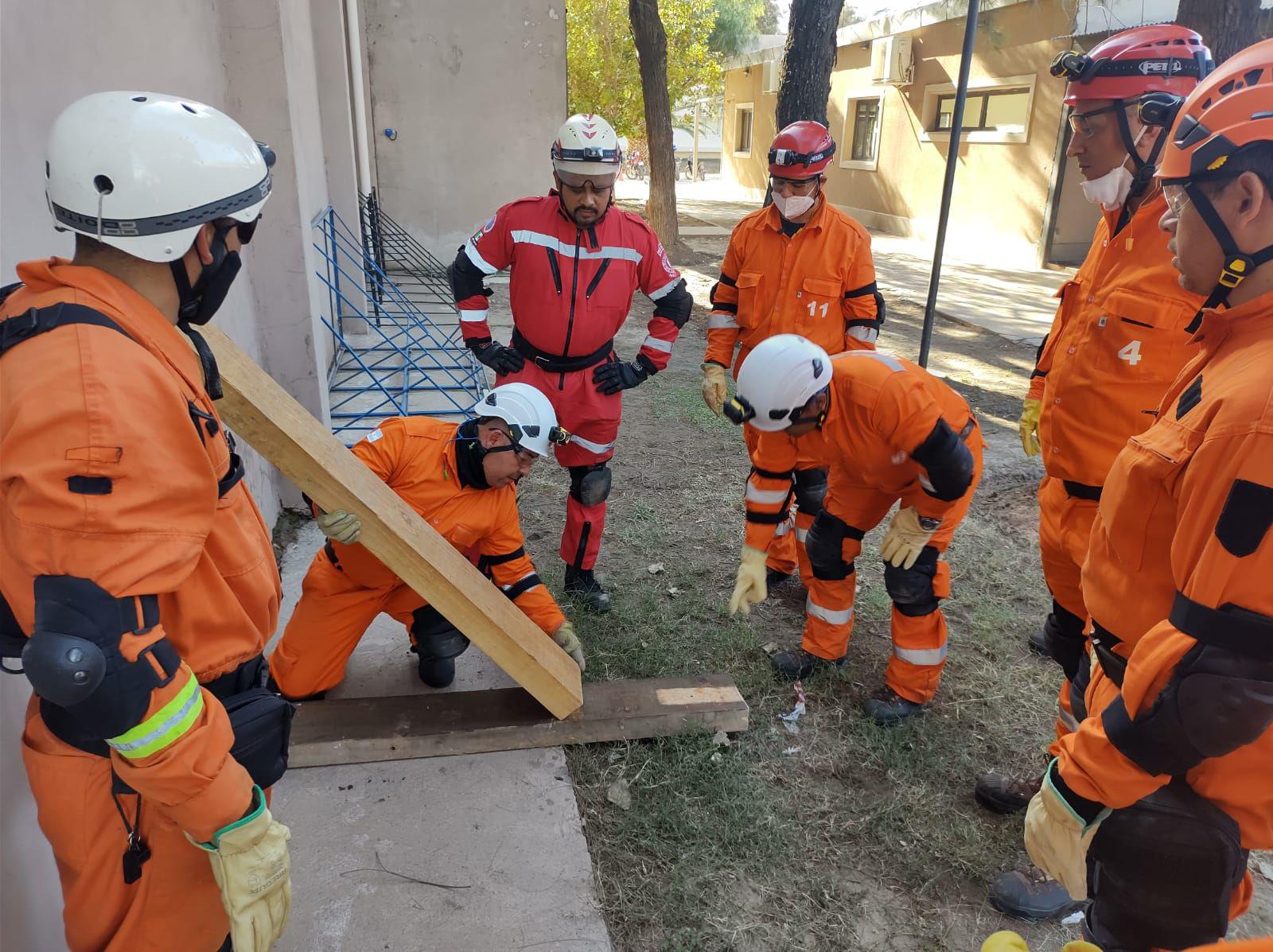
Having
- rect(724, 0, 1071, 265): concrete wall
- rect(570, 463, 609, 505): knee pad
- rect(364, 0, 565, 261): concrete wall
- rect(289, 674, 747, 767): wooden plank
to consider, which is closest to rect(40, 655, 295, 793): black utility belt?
rect(289, 674, 747, 767): wooden plank

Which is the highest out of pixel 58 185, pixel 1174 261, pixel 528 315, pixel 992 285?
pixel 58 185

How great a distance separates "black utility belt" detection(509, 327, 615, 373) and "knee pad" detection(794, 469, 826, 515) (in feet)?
3.89

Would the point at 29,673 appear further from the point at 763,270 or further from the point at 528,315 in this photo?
the point at 763,270

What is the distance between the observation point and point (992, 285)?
13000 millimetres

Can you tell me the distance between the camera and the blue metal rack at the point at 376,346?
625cm

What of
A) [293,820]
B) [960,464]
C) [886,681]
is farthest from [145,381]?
[886,681]

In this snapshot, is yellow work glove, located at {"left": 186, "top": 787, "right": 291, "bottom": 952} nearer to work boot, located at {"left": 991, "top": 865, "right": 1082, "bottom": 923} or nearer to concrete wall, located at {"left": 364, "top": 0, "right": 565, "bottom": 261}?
work boot, located at {"left": 991, "top": 865, "right": 1082, "bottom": 923}

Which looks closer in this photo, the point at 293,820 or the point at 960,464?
the point at 293,820

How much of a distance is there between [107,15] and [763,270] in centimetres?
277

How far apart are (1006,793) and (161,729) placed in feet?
8.68

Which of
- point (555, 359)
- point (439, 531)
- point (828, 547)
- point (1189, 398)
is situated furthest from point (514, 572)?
point (1189, 398)

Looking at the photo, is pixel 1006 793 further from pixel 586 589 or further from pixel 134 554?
pixel 134 554

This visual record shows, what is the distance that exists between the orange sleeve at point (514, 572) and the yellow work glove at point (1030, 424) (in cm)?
214

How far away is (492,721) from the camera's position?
2.97 metres
